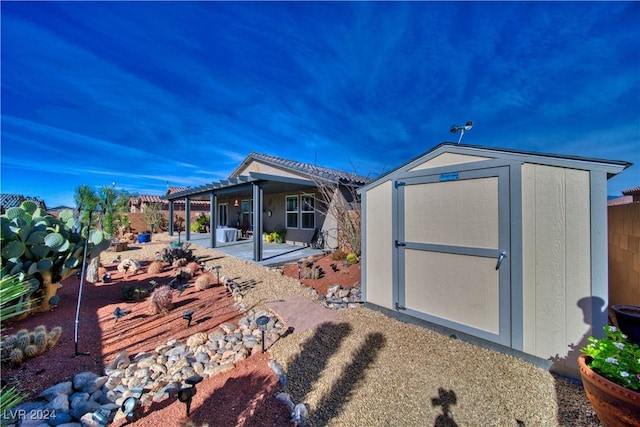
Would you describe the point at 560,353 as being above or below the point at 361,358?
above

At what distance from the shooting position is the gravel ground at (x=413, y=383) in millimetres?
2311

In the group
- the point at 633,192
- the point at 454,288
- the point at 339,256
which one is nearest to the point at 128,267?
the point at 339,256

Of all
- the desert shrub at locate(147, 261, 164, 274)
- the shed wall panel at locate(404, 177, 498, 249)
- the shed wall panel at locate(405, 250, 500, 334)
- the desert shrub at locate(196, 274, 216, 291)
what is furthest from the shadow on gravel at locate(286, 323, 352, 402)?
the desert shrub at locate(147, 261, 164, 274)

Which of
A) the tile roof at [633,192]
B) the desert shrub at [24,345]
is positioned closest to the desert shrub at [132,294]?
the desert shrub at [24,345]

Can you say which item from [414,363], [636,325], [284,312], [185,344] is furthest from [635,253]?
[185,344]

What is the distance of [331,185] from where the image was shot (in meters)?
9.55

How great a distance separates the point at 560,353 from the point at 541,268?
0.94 m

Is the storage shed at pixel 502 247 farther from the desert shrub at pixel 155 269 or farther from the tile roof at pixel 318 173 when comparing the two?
the desert shrub at pixel 155 269

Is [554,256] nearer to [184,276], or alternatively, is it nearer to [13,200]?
[184,276]

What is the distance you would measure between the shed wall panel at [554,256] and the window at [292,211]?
9677mm

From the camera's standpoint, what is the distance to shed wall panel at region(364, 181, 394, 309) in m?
4.48

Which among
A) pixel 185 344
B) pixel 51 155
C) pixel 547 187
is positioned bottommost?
pixel 185 344

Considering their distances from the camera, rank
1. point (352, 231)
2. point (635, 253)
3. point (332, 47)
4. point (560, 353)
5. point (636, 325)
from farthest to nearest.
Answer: point (332, 47)
point (352, 231)
point (635, 253)
point (560, 353)
point (636, 325)

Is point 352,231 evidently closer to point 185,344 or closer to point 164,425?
point 185,344
